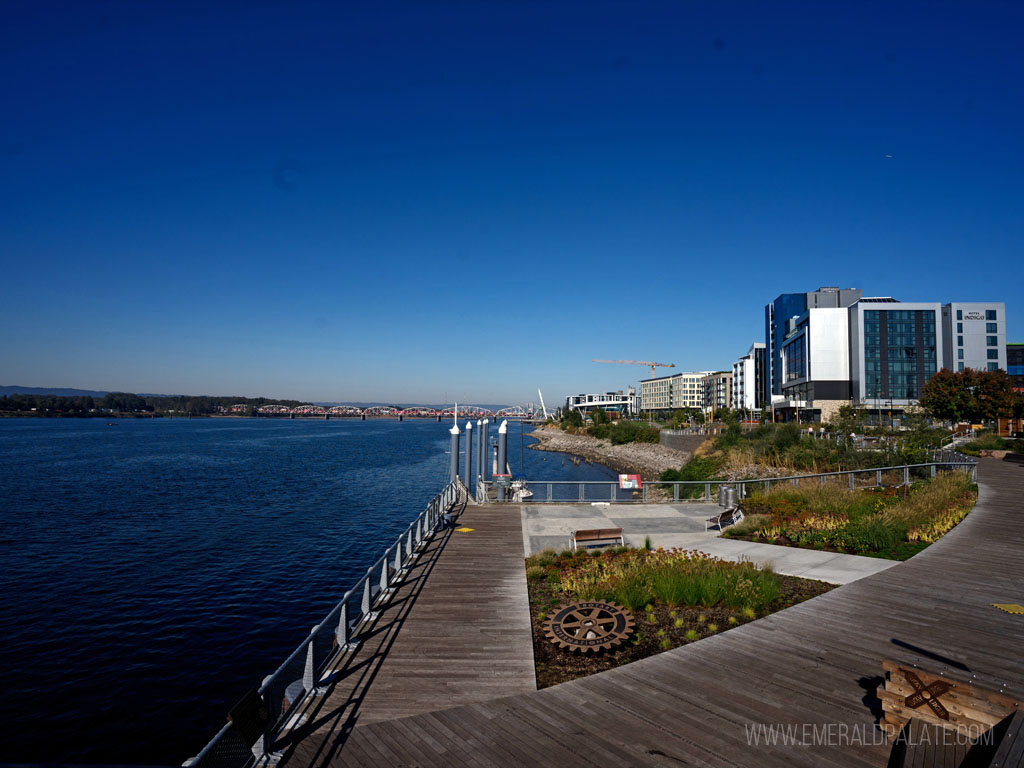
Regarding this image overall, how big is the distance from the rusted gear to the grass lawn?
148 millimetres

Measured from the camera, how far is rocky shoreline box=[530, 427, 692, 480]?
67.5 m

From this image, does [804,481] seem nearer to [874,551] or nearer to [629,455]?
[874,551]

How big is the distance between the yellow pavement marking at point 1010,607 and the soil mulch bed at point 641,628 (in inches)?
111

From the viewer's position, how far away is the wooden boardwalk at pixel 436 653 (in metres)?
7.54

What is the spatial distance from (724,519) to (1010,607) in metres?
9.17

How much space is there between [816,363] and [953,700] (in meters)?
105

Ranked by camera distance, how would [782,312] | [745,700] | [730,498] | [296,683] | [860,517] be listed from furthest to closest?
[782,312] → [730,498] → [860,517] → [296,683] → [745,700]

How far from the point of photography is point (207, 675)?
1533 centimetres

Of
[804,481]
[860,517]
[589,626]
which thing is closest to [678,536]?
[860,517]

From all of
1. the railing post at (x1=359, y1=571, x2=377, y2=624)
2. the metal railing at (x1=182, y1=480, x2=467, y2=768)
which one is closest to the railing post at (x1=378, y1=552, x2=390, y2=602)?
the metal railing at (x1=182, y1=480, x2=467, y2=768)

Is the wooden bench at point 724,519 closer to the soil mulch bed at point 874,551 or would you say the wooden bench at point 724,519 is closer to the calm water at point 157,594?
the soil mulch bed at point 874,551

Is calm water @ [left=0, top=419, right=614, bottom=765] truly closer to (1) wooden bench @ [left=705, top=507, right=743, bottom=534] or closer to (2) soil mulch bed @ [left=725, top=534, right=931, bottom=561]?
(1) wooden bench @ [left=705, top=507, right=743, bottom=534]

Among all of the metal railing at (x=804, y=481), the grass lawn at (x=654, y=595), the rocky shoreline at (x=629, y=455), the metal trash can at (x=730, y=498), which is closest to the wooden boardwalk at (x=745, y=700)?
the grass lawn at (x=654, y=595)

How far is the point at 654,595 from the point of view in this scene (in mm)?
12031
